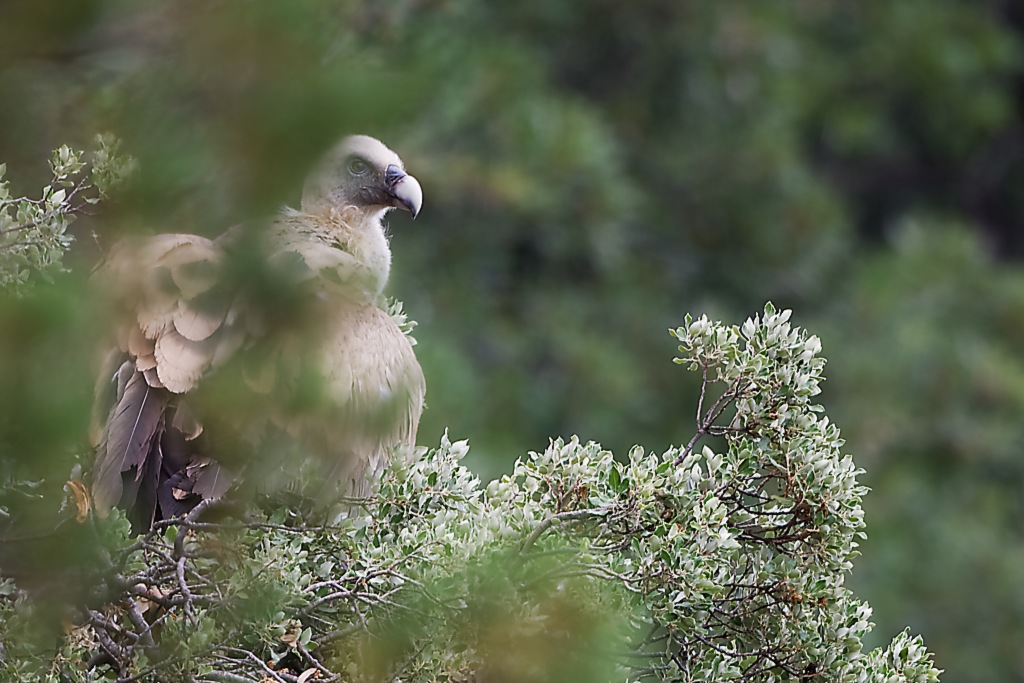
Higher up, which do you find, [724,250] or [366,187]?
[724,250]

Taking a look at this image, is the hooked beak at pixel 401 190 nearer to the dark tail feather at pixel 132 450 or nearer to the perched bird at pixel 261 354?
the perched bird at pixel 261 354

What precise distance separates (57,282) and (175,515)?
3.87 ft

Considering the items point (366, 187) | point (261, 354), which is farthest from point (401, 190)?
point (261, 354)

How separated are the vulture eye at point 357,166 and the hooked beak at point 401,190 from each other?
53mm

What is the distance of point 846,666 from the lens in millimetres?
2357

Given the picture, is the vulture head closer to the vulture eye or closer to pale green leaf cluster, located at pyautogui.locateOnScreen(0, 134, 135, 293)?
the vulture eye

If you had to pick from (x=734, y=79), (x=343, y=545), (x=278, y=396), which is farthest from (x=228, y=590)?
(x=734, y=79)

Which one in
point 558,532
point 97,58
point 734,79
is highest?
point 734,79

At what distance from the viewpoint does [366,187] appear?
12.6ft

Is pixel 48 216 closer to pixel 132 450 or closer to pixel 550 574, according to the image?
pixel 132 450

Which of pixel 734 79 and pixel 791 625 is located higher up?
pixel 734 79

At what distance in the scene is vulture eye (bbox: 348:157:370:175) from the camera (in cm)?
380

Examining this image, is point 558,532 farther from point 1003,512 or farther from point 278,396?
point 1003,512

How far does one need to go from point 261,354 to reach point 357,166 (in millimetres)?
2267
